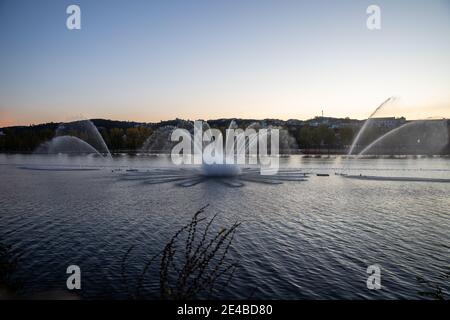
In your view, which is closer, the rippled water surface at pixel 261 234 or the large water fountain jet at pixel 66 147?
the rippled water surface at pixel 261 234

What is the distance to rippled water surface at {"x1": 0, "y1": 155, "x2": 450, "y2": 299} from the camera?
47.7 ft

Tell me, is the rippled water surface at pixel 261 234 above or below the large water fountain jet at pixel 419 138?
below

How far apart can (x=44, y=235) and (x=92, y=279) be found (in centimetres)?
877

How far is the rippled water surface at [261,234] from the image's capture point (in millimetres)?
14547

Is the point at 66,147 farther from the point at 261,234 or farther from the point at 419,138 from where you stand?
the point at 419,138

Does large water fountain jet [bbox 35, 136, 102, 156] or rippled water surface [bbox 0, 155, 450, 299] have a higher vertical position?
large water fountain jet [bbox 35, 136, 102, 156]

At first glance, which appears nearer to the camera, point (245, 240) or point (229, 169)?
point (245, 240)

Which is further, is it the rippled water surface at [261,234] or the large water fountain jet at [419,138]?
the large water fountain jet at [419,138]

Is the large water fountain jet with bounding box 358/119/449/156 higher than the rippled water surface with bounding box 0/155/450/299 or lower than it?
higher

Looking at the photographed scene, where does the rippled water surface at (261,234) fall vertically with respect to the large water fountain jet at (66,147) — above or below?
below

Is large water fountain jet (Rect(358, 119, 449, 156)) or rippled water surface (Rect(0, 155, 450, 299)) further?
large water fountain jet (Rect(358, 119, 449, 156))
